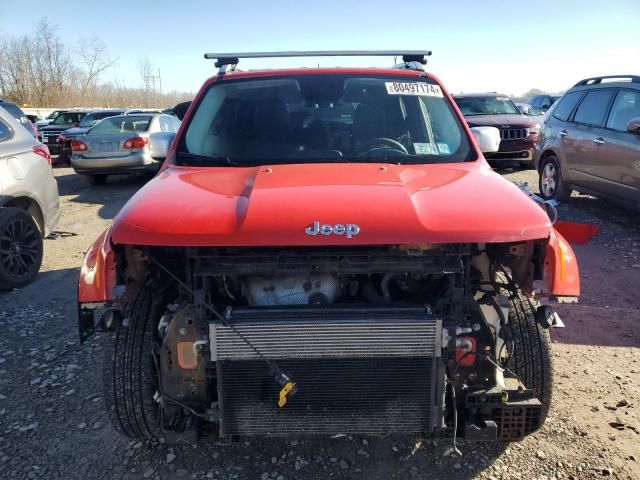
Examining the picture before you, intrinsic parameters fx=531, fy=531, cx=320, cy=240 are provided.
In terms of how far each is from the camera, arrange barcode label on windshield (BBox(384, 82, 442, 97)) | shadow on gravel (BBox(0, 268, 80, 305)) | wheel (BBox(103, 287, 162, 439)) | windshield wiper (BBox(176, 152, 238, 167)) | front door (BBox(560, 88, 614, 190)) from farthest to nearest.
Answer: front door (BBox(560, 88, 614, 190)), shadow on gravel (BBox(0, 268, 80, 305)), barcode label on windshield (BBox(384, 82, 442, 97)), windshield wiper (BBox(176, 152, 238, 167)), wheel (BBox(103, 287, 162, 439))

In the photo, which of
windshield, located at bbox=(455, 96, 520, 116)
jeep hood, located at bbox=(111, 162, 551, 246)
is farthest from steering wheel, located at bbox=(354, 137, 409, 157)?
windshield, located at bbox=(455, 96, 520, 116)

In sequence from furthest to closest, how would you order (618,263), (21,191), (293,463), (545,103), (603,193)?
1. (545,103)
2. (603,193)
3. (618,263)
4. (21,191)
5. (293,463)

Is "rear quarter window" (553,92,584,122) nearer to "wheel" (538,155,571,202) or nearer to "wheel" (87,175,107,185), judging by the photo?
"wheel" (538,155,571,202)

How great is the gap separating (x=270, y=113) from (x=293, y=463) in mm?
2117

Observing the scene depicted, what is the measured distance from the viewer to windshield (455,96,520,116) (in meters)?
12.9

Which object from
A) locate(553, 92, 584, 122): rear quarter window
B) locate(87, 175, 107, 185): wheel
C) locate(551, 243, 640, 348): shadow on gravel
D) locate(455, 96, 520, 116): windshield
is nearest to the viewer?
locate(551, 243, 640, 348): shadow on gravel

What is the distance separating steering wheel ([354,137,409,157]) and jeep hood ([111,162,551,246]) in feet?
1.81

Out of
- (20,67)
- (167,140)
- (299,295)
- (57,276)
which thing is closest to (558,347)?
(299,295)

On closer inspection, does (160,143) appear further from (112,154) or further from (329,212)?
(112,154)

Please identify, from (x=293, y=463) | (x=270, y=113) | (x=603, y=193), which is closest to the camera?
(x=293, y=463)

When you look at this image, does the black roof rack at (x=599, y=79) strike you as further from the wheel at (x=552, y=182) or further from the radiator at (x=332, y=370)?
the radiator at (x=332, y=370)

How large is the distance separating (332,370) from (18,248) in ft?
14.4

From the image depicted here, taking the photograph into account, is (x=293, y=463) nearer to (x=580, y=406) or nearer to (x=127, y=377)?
(x=127, y=377)

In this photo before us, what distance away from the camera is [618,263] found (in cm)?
588
